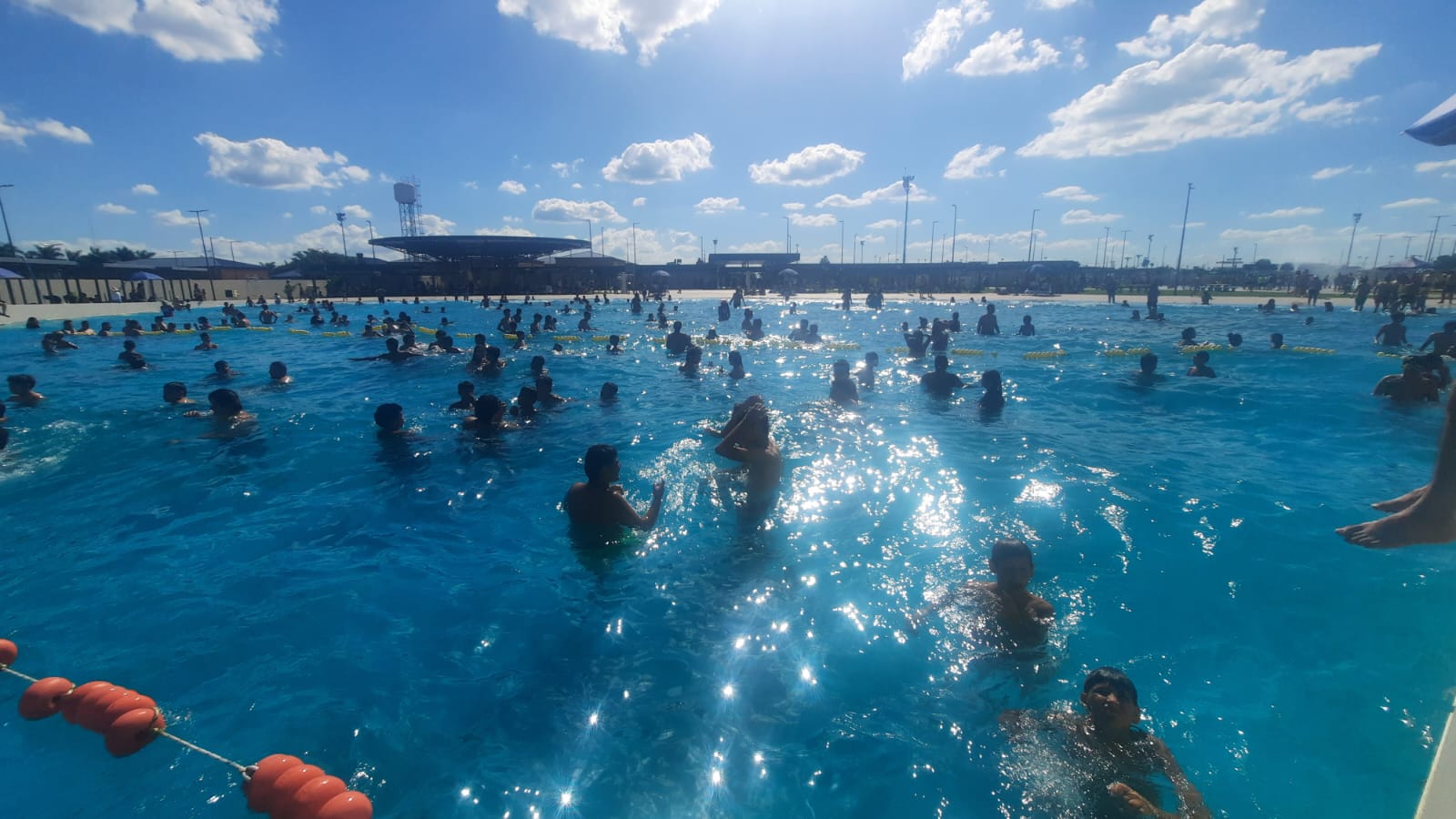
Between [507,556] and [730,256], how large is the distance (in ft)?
267

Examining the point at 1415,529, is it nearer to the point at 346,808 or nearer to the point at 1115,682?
the point at 1115,682

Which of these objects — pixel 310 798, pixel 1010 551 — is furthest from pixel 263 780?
pixel 1010 551

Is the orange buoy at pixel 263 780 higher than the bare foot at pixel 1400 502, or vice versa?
the bare foot at pixel 1400 502

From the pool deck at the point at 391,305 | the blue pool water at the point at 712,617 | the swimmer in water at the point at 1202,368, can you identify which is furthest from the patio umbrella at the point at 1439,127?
the pool deck at the point at 391,305

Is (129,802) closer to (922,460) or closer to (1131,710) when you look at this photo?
(1131,710)

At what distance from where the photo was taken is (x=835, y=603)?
5223mm

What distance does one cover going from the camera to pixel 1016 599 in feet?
14.8

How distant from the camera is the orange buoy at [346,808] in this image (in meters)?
2.82

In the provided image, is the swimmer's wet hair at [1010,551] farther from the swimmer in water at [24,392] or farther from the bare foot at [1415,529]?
the swimmer in water at [24,392]

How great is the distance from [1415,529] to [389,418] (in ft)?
35.4

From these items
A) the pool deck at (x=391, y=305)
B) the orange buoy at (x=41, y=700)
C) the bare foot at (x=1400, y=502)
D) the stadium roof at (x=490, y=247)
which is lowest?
the orange buoy at (x=41, y=700)

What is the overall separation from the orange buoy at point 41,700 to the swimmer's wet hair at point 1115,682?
615 cm

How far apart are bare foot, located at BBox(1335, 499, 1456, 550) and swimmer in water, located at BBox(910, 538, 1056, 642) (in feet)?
6.67

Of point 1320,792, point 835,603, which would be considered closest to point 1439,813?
point 1320,792
